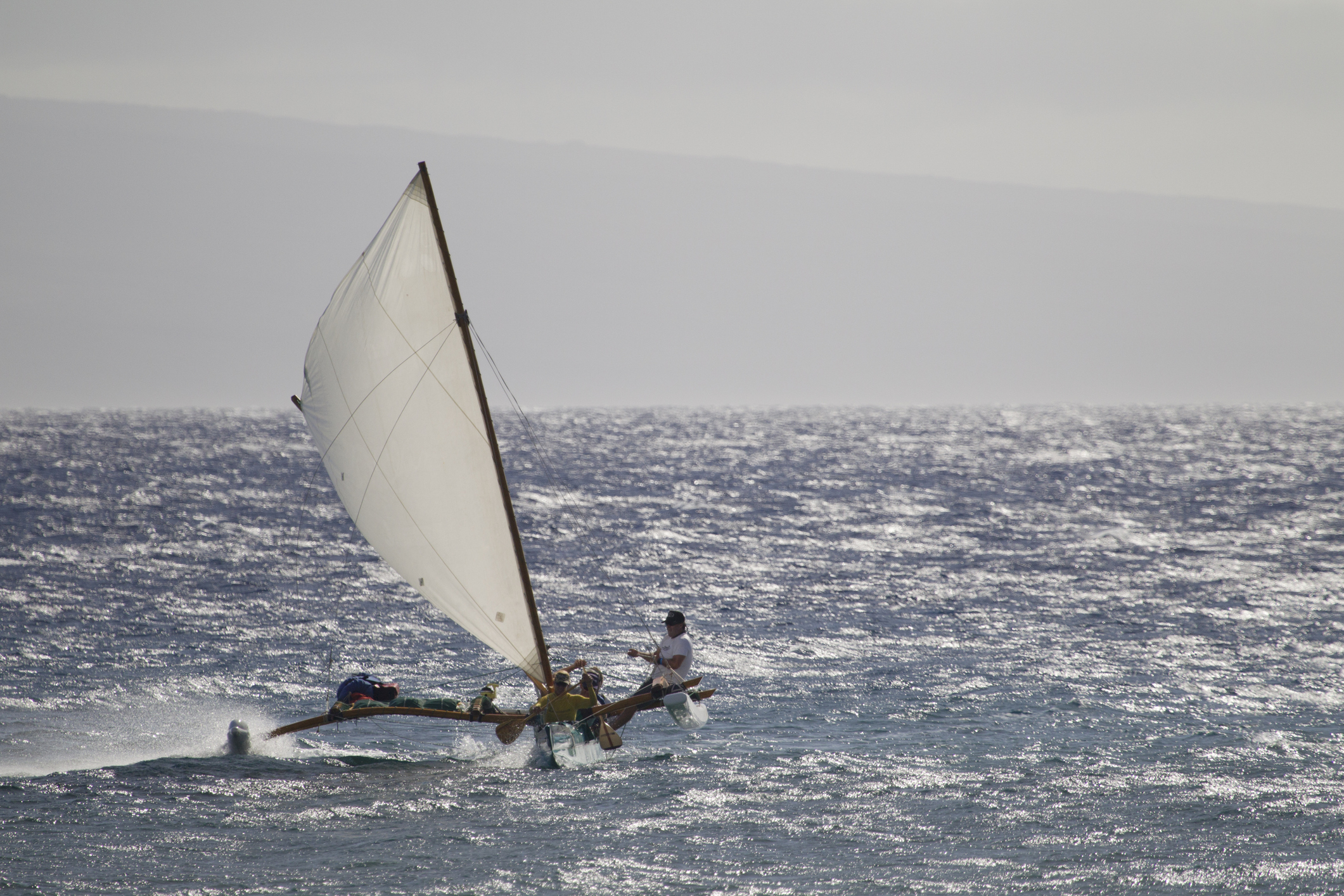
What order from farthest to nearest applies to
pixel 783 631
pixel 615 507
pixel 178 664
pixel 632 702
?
1. pixel 615 507
2. pixel 783 631
3. pixel 178 664
4. pixel 632 702

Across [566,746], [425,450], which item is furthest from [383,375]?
[566,746]

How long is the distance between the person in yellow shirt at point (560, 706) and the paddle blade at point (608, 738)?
456 millimetres

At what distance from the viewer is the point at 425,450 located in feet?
64.1

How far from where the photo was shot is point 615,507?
67750mm

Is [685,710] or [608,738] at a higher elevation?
[685,710]

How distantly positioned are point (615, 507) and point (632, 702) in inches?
1890

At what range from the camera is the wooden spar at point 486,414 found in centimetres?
1862

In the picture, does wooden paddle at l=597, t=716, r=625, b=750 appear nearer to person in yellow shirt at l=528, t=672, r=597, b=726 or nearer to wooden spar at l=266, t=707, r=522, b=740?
person in yellow shirt at l=528, t=672, r=597, b=726

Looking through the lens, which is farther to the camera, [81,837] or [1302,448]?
[1302,448]

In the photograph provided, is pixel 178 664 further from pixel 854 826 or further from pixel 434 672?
pixel 854 826

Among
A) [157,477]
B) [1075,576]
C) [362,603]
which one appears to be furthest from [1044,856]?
[157,477]

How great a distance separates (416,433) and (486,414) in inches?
46.3

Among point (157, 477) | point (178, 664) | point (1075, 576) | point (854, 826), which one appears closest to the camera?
point (854, 826)

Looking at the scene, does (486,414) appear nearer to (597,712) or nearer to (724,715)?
(597,712)
